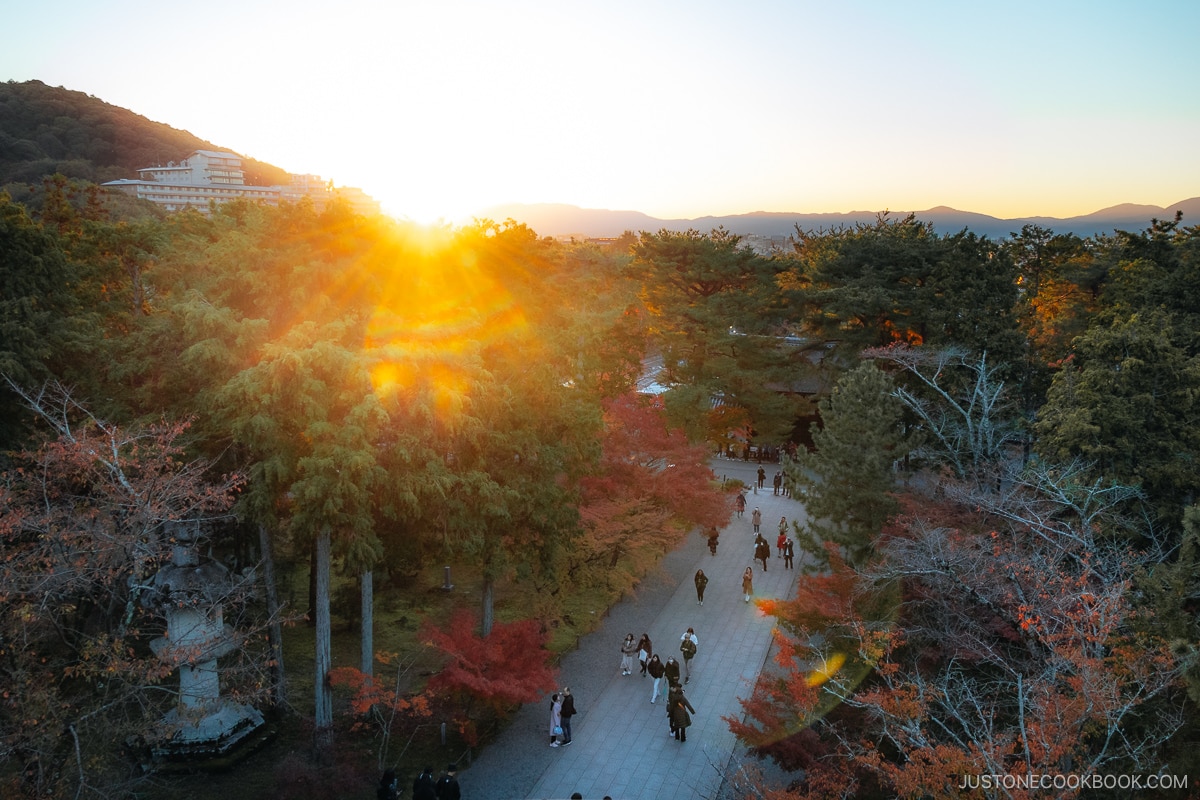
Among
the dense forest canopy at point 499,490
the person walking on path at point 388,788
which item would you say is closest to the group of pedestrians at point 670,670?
the dense forest canopy at point 499,490

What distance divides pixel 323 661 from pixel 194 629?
7.03ft

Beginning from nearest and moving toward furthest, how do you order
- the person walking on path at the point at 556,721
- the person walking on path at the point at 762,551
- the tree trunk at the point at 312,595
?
1. the person walking on path at the point at 556,721
2. the tree trunk at the point at 312,595
3. the person walking on path at the point at 762,551

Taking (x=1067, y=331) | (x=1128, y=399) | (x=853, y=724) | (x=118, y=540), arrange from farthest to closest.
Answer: (x=1067, y=331), (x=1128, y=399), (x=853, y=724), (x=118, y=540)

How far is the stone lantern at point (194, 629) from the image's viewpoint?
11258 millimetres

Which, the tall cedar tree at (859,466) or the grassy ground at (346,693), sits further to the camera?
the tall cedar tree at (859,466)

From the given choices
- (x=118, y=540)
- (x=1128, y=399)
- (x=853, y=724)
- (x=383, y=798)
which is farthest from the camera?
(x=1128, y=399)

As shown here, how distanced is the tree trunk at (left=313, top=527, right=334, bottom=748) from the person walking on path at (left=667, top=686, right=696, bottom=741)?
6129 millimetres

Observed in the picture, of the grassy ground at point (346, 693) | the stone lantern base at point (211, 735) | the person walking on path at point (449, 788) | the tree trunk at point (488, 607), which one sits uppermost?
the tree trunk at point (488, 607)

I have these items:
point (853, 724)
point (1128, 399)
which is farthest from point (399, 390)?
point (1128, 399)

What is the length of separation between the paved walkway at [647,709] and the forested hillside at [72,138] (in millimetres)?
55428

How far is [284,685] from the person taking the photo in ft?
44.8

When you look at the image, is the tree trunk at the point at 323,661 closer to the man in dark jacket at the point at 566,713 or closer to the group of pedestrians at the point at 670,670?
the group of pedestrians at the point at 670,670

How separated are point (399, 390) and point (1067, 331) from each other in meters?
25.1

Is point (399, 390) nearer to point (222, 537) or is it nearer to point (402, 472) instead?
point (402, 472)
